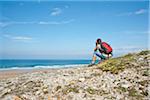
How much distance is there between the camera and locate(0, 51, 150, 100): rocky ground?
10836mm

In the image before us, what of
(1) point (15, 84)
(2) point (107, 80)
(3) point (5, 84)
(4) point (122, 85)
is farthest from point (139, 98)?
(3) point (5, 84)

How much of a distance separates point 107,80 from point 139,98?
85.2 inches

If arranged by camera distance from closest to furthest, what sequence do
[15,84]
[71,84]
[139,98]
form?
[139,98]
[71,84]
[15,84]

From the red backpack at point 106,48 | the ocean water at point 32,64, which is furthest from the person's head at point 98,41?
the ocean water at point 32,64

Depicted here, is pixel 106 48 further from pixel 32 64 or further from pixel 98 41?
pixel 32 64

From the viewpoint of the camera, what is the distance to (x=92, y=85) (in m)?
11.8

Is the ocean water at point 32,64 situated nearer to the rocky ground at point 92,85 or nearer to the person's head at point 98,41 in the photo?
the person's head at point 98,41

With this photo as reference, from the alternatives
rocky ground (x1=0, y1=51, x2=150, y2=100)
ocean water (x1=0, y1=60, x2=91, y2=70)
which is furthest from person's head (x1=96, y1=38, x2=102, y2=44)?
ocean water (x1=0, y1=60, x2=91, y2=70)

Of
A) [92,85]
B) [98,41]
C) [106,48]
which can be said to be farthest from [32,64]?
[92,85]

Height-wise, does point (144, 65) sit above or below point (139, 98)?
above

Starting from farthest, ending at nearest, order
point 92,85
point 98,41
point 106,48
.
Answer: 1. point 106,48
2. point 98,41
3. point 92,85

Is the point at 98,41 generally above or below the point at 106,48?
above

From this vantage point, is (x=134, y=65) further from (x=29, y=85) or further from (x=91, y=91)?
(x=29, y=85)

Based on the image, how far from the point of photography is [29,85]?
41.2 feet
